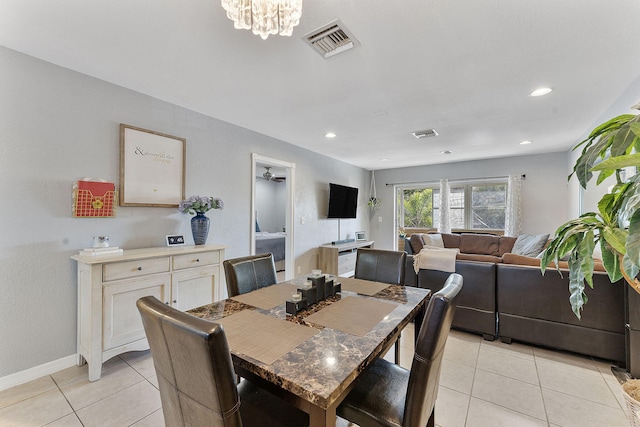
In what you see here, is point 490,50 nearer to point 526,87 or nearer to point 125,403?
point 526,87

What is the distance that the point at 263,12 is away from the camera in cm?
121

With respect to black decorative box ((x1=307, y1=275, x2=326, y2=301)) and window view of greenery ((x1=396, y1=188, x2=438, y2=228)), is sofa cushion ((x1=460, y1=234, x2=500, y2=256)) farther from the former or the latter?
black decorative box ((x1=307, y1=275, x2=326, y2=301))

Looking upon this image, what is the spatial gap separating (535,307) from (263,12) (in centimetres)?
318

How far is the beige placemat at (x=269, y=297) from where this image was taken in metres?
1.56

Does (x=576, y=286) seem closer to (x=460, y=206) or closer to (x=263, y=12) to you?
(x=263, y=12)

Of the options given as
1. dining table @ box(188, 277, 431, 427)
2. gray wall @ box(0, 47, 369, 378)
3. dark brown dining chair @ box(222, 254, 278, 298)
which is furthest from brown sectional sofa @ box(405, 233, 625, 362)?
gray wall @ box(0, 47, 369, 378)

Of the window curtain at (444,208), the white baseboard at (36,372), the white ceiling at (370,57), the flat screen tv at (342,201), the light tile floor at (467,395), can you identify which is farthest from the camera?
the window curtain at (444,208)

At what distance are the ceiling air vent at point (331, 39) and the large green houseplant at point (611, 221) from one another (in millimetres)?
1427

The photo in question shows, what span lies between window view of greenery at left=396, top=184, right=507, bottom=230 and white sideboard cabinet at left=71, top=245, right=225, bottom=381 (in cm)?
562

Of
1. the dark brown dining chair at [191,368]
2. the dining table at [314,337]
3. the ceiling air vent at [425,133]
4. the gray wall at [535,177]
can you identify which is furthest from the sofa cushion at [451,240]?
the dark brown dining chair at [191,368]

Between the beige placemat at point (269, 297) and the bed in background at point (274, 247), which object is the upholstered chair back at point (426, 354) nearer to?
the beige placemat at point (269, 297)

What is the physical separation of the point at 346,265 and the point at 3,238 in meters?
4.51

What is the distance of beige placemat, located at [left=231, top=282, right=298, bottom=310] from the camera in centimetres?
156

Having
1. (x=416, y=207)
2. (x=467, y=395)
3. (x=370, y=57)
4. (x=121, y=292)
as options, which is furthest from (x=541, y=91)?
(x=416, y=207)
